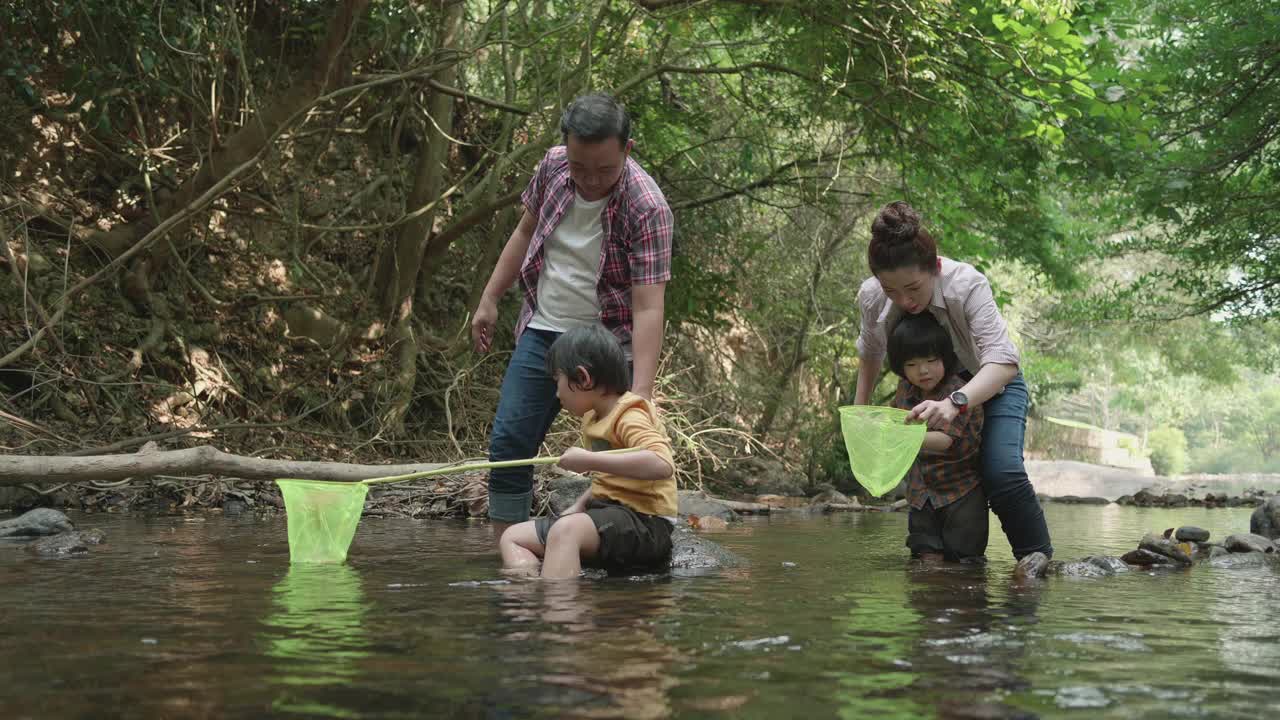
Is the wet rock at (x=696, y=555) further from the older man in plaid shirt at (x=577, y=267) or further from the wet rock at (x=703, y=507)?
the wet rock at (x=703, y=507)

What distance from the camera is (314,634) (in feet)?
9.10

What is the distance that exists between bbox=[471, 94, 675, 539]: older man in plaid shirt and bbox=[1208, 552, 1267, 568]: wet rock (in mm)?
2651

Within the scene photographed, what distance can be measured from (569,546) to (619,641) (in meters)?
1.39

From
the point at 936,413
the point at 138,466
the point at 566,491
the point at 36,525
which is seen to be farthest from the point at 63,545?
the point at 936,413

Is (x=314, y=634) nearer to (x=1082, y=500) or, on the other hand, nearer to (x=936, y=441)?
(x=936, y=441)

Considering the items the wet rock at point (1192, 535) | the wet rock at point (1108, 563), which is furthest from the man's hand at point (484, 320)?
the wet rock at point (1192, 535)

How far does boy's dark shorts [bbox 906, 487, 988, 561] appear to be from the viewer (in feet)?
16.4

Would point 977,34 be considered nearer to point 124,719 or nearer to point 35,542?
point 35,542

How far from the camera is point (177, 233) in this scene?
866 cm

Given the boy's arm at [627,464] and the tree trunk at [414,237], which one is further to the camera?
the tree trunk at [414,237]

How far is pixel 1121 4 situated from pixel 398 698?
31.9 feet

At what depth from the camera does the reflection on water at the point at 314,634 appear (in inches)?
86.2

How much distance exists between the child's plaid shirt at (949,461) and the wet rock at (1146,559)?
0.70m

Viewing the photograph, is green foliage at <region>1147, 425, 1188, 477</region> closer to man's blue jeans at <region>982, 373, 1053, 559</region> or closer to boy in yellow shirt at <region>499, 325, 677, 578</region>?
man's blue jeans at <region>982, 373, 1053, 559</region>
